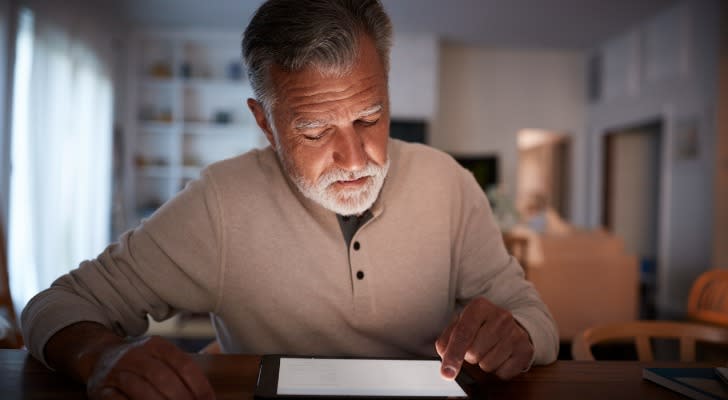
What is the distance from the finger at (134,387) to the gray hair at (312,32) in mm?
614

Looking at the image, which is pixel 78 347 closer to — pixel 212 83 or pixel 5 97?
pixel 5 97

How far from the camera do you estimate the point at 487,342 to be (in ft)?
2.76

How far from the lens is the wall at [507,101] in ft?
26.0

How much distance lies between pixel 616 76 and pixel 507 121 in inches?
60.9

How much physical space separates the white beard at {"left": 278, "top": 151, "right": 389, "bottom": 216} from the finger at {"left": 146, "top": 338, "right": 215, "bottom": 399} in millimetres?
483

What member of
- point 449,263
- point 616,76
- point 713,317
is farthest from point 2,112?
point 616,76

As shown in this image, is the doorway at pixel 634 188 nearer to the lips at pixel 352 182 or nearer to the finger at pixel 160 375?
the lips at pixel 352 182

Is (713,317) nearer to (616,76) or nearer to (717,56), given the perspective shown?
(717,56)

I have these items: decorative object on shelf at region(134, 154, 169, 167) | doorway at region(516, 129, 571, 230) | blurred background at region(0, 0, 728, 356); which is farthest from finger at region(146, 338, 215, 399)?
doorway at region(516, 129, 571, 230)

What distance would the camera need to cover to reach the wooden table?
749mm

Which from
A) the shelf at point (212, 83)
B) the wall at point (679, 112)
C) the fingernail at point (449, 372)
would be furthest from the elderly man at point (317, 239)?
the shelf at point (212, 83)

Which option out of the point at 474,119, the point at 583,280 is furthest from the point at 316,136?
the point at 474,119

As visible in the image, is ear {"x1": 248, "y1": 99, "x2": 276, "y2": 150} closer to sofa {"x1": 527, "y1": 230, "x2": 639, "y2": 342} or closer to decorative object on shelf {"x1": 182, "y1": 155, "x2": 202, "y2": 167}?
sofa {"x1": 527, "y1": 230, "x2": 639, "y2": 342}

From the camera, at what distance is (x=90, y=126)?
543cm
